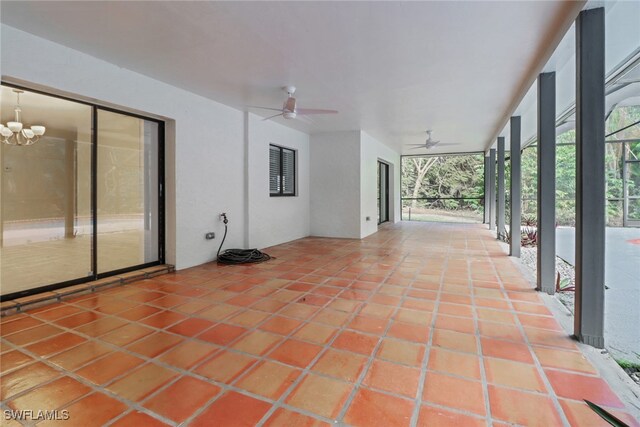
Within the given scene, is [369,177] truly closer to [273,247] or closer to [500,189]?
[500,189]

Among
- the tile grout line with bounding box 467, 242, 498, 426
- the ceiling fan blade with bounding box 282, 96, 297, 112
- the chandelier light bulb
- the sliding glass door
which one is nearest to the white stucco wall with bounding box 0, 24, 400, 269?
the sliding glass door

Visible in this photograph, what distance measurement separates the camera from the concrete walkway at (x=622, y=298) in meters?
1.98

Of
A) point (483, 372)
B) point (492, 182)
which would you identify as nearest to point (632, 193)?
point (492, 182)

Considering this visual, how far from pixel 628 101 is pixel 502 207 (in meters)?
2.73

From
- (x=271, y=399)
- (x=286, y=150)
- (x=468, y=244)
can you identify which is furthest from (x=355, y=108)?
(x=271, y=399)

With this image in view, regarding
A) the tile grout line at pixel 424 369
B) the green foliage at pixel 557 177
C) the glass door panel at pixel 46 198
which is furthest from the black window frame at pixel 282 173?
the green foliage at pixel 557 177

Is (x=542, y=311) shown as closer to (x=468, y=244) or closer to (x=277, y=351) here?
(x=277, y=351)

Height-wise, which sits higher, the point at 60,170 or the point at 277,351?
the point at 60,170

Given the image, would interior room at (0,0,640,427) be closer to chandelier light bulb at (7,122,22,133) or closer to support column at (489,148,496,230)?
chandelier light bulb at (7,122,22,133)

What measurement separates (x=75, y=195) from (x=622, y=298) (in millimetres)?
5549

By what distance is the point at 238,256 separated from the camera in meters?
4.40

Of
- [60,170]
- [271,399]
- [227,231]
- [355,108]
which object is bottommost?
[271,399]

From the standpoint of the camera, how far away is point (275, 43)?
2.69 m

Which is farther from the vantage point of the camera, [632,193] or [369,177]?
[632,193]
